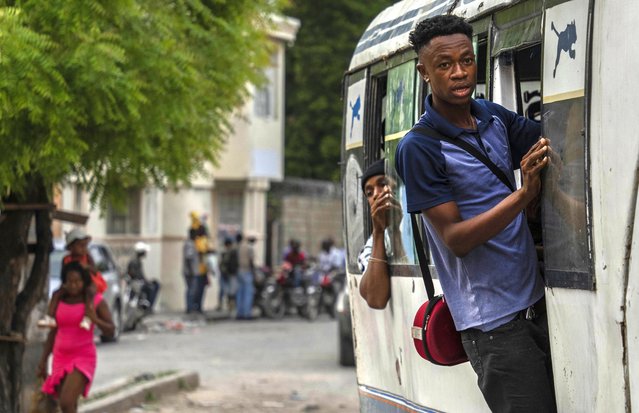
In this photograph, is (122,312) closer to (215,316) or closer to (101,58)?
(215,316)

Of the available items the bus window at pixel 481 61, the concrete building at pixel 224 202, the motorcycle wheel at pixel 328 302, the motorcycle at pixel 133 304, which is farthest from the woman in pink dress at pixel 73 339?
the concrete building at pixel 224 202

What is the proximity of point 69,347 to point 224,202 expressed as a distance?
27836 millimetres

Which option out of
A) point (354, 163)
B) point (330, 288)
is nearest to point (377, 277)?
point (354, 163)

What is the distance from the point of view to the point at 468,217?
4.82 meters

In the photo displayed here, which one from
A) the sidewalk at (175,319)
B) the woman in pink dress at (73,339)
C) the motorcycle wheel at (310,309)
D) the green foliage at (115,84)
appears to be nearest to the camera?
the green foliage at (115,84)

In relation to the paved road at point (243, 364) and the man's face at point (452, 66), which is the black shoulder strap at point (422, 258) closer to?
the man's face at point (452, 66)

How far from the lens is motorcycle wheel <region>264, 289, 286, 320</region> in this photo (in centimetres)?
2981

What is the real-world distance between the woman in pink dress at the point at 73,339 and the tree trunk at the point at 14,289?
0.25 meters

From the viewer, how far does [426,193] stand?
15.5ft

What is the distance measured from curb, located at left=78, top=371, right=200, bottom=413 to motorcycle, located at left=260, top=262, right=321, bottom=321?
13.7 metres

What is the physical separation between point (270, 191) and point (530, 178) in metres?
35.4

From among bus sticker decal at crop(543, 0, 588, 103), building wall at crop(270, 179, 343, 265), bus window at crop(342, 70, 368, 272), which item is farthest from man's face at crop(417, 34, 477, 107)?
building wall at crop(270, 179, 343, 265)

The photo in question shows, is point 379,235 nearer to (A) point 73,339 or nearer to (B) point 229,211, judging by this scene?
(A) point 73,339

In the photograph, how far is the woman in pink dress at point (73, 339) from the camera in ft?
33.3
